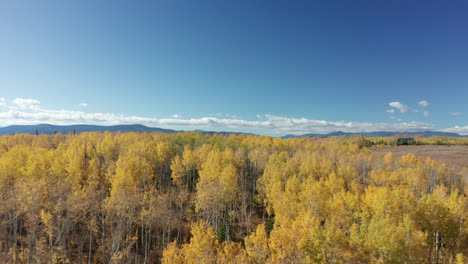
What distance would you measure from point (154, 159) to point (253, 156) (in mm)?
37172

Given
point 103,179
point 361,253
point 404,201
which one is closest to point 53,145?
point 103,179

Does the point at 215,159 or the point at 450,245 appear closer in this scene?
the point at 450,245

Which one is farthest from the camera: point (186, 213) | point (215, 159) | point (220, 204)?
point (215, 159)

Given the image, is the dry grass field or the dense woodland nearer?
the dense woodland

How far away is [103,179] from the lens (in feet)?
172

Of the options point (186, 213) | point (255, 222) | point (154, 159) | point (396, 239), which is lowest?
point (255, 222)

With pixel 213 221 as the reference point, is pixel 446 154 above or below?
above

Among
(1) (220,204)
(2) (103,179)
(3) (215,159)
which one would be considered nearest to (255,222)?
(1) (220,204)

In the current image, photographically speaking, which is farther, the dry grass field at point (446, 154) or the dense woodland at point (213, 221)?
the dry grass field at point (446, 154)

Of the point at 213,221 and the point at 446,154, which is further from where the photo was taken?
the point at 446,154

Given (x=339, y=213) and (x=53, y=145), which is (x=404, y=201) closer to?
(x=339, y=213)

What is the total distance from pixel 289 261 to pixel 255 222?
29.0 metres

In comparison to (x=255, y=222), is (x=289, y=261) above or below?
above

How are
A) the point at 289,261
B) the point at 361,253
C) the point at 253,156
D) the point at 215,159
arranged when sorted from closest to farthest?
the point at 289,261
the point at 361,253
the point at 215,159
the point at 253,156
